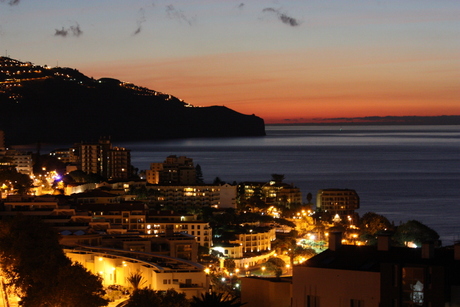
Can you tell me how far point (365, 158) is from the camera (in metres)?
101

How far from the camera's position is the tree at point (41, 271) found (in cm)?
1384

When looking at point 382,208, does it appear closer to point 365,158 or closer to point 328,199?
point 328,199

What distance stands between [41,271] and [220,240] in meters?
14.8

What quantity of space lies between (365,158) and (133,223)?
7353cm

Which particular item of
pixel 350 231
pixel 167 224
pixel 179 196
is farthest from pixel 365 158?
pixel 167 224

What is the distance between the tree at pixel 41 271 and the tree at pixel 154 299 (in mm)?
840

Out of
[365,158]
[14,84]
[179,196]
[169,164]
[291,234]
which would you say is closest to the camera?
[291,234]

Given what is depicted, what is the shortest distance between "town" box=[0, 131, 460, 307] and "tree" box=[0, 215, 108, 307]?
0.30 metres

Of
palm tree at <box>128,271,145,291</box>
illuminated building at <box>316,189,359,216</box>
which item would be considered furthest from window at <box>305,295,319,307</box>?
illuminated building at <box>316,189,359,216</box>

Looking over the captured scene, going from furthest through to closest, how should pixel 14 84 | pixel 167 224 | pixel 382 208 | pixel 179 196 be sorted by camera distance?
1. pixel 14 84
2. pixel 382 208
3. pixel 179 196
4. pixel 167 224

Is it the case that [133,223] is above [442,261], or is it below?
below

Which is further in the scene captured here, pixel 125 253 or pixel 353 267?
pixel 125 253

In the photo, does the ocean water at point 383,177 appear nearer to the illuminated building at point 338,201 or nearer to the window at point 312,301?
the illuminated building at point 338,201

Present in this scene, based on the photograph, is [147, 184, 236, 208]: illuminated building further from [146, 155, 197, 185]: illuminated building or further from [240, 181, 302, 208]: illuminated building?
[146, 155, 197, 185]: illuminated building
